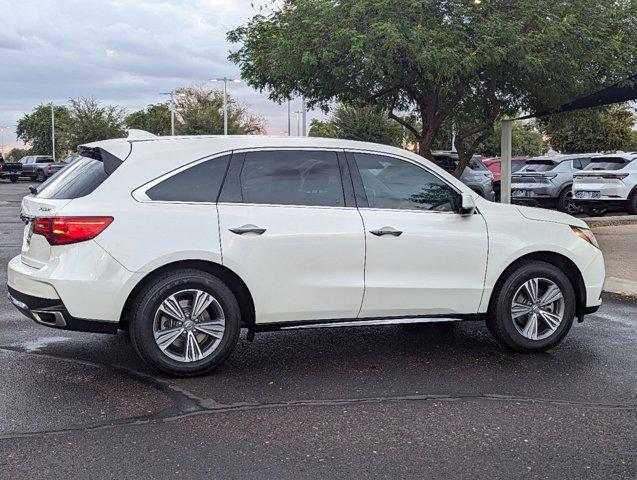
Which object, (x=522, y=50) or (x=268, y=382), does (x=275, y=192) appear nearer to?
(x=268, y=382)

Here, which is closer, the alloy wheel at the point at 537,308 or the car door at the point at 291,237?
the car door at the point at 291,237

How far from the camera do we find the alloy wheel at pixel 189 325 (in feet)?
16.5

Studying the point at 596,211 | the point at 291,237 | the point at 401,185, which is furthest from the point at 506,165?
the point at 291,237

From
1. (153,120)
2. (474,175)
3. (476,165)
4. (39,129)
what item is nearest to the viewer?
(474,175)

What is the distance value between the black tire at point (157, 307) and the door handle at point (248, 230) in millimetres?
364

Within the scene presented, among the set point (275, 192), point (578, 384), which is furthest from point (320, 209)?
point (578, 384)

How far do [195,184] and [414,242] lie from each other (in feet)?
5.54

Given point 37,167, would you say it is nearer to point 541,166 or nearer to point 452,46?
point 541,166

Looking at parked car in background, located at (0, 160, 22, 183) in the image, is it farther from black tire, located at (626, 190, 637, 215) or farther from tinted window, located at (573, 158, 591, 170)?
black tire, located at (626, 190, 637, 215)

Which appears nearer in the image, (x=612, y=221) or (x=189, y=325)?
(x=189, y=325)

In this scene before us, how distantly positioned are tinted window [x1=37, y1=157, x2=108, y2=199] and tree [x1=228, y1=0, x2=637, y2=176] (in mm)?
9695

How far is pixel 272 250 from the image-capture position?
5164mm

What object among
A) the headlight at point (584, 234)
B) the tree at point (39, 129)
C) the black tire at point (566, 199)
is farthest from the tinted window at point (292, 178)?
the tree at point (39, 129)

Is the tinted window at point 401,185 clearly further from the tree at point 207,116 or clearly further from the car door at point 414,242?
the tree at point 207,116
